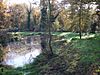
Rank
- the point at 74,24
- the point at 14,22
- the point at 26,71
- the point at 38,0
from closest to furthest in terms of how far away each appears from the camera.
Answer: the point at 26,71, the point at 38,0, the point at 74,24, the point at 14,22

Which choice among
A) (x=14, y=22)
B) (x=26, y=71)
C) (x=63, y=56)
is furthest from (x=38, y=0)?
(x=14, y=22)

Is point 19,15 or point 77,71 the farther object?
point 19,15

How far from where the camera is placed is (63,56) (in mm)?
23328

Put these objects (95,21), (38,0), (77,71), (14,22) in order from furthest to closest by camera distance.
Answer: (14,22) → (95,21) → (38,0) → (77,71)

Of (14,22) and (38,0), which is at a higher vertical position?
(38,0)

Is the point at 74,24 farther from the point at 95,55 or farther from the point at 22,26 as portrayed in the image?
the point at 22,26

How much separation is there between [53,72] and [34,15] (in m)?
77.6

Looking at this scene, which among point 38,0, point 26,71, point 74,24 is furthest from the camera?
point 74,24

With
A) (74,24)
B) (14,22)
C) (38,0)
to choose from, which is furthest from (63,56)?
(14,22)

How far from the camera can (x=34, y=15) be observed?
9506 cm

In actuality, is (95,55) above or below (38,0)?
below

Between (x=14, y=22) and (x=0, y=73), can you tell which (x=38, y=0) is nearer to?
(x=0, y=73)

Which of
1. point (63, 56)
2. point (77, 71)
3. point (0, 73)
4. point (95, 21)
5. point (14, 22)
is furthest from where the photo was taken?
point (14, 22)

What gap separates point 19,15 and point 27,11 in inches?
165
